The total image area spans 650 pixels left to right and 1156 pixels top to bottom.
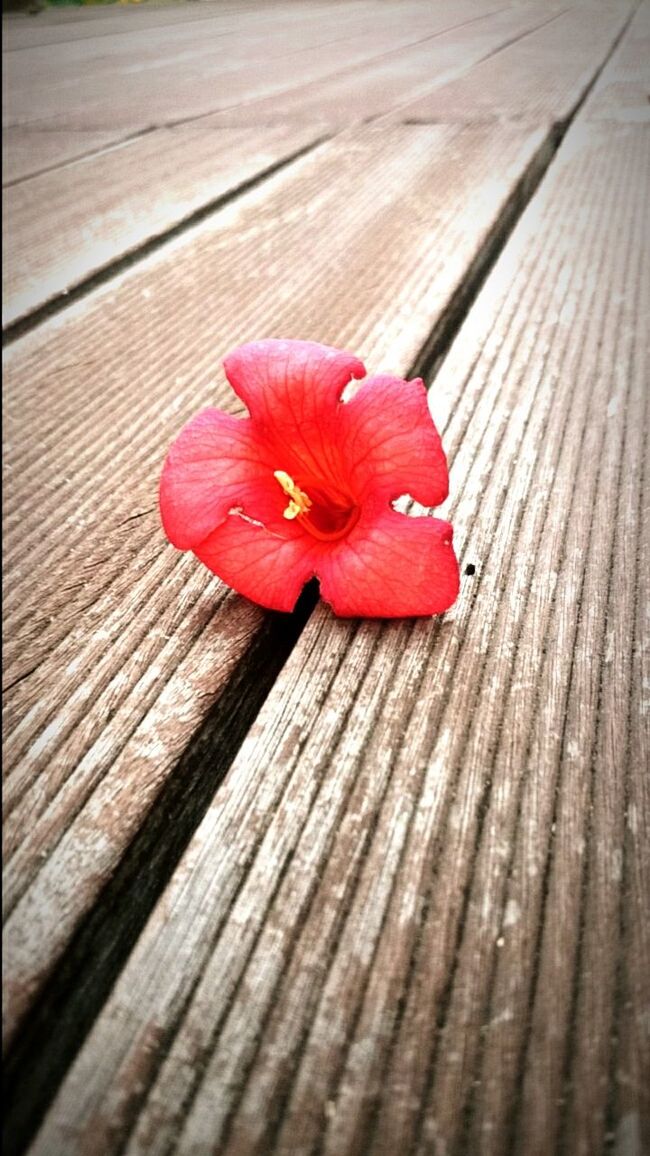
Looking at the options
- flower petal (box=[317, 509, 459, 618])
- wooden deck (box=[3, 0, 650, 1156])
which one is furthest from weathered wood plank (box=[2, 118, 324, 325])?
flower petal (box=[317, 509, 459, 618])

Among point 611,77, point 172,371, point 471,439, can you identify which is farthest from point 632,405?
point 611,77

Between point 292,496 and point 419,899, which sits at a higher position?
point 292,496

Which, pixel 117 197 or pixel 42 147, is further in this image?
pixel 42 147

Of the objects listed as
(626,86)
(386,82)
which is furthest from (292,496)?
(386,82)

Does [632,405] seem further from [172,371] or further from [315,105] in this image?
[315,105]

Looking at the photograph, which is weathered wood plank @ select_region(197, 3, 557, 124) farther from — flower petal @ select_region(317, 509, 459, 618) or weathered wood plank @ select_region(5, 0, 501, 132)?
flower petal @ select_region(317, 509, 459, 618)

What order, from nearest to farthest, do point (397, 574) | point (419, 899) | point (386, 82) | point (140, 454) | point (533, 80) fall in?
1. point (419, 899)
2. point (397, 574)
3. point (140, 454)
4. point (533, 80)
5. point (386, 82)

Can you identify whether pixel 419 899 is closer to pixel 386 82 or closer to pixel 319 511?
pixel 319 511

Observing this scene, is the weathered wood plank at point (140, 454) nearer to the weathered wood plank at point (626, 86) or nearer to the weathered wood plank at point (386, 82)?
the weathered wood plank at point (626, 86)
